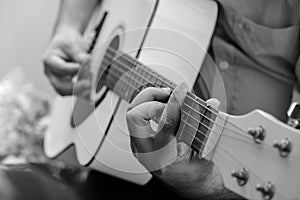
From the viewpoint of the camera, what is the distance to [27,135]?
1092 millimetres

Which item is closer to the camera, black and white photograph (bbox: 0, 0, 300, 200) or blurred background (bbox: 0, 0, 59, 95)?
black and white photograph (bbox: 0, 0, 300, 200)

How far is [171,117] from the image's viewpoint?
345 mm

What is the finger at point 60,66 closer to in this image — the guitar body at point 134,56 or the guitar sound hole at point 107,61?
the guitar body at point 134,56

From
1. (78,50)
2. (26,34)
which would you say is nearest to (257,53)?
(78,50)

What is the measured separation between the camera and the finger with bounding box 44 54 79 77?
0.82 meters

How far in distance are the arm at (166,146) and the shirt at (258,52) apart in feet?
0.36

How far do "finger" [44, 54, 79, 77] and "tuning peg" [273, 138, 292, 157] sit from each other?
465mm

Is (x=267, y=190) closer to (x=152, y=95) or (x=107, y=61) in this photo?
(x=152, y=95)

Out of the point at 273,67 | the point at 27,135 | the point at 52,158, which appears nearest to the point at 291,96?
the point at 273,67

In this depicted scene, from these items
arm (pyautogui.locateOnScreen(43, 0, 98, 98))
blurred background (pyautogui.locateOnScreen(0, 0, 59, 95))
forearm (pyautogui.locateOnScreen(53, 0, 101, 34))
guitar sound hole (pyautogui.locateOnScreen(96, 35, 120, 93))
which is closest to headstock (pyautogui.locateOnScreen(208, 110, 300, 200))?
guitar sound hole (pyautogui.locateOnScreen(96, 35, 120, 93))

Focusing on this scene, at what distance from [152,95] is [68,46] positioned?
52 cm

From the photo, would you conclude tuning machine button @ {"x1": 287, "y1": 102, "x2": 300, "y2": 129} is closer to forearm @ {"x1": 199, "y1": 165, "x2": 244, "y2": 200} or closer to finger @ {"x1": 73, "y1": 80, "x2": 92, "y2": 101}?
forearm @ {"x1": 199, "y1": 165, "x2": 244, "y2": 200}

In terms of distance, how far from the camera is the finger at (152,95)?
1.15 feet

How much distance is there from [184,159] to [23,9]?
112cm
